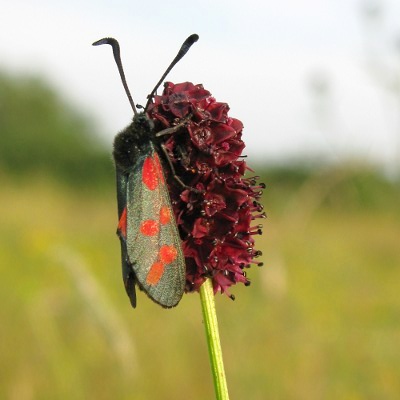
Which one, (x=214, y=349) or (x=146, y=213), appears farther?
(x=146, y=213)

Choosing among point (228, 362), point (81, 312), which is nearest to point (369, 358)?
point (228, 362)

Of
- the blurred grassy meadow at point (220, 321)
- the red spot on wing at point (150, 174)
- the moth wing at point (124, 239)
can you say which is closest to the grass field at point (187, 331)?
the blurred grassy meadow at point (220, 321)

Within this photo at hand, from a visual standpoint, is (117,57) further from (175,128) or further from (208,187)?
(208,187)

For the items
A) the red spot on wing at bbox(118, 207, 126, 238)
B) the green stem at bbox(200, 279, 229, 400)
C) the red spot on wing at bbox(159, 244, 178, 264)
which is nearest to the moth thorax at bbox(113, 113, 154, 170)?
the red spot on wing at bbox(118, 207, 126, 238)

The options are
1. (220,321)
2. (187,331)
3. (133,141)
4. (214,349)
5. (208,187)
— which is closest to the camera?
(214,349)

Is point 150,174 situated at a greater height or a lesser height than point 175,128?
lesser

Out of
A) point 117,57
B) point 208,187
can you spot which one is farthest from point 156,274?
point 117,57

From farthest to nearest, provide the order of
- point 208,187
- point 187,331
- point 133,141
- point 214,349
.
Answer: point 187,331 < point 133,141 < point 208,187 < point 214,349
